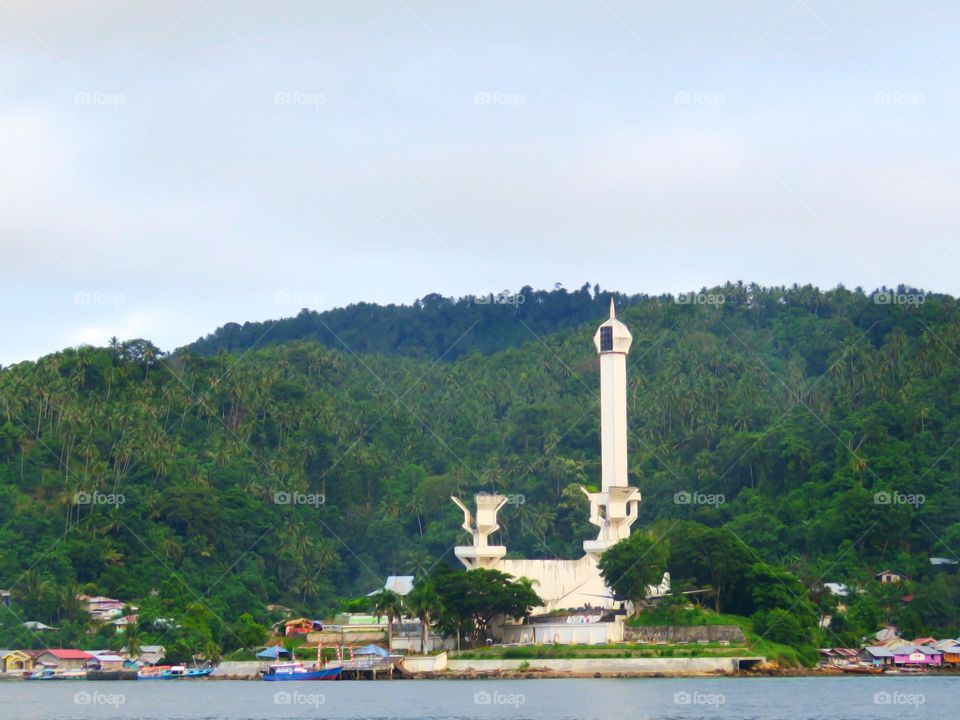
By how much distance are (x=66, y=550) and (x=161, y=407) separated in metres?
A: 29.3

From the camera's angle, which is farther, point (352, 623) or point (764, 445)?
point (764, 445)

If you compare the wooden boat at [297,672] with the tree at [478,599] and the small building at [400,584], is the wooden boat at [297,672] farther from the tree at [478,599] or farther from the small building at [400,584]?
the small building at [400,584]

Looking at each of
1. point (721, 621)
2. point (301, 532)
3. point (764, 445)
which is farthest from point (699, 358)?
point (721, 621)

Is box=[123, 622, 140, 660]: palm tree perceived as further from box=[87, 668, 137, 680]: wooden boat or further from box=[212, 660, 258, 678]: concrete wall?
Result: box=[212, 660, 258, 678]: concrete wall

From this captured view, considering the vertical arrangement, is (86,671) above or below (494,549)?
below

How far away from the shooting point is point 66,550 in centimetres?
11831

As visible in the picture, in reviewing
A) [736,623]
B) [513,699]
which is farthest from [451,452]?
[513,699]

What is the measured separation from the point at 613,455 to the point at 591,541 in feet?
16.0

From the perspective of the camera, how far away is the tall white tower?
98.3m

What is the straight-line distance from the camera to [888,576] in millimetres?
112125

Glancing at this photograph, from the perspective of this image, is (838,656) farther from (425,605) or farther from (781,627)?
(425,605)

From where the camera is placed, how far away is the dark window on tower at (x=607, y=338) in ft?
335

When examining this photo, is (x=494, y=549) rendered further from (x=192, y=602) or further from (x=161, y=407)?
(x=161, y=407)

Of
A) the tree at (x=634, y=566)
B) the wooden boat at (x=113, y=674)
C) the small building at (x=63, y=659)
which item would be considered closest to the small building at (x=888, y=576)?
the tree at (x=634, y=566)
